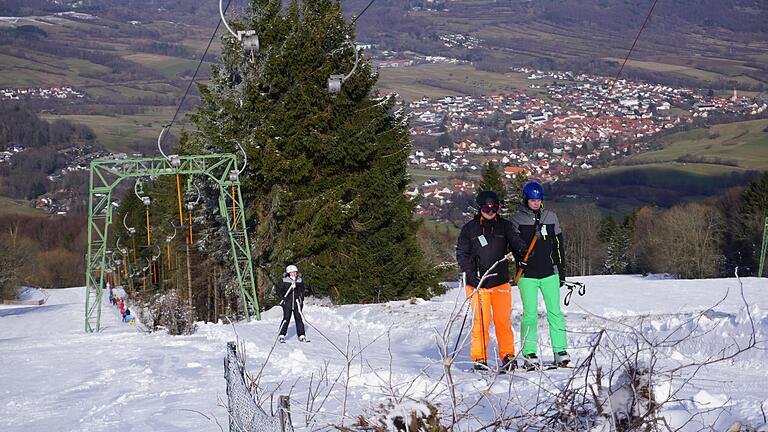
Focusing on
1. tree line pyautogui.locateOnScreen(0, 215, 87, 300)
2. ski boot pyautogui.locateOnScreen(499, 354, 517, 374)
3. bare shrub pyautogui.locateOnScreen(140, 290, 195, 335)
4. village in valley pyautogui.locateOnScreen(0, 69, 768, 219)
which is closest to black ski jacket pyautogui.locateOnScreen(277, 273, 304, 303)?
bare shrub pyautogui.locateOnScreen(140, 290, 195, 335)

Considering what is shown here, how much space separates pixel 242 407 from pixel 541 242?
4.93 m

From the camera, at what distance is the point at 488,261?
10.9 metres

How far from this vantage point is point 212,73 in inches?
1510

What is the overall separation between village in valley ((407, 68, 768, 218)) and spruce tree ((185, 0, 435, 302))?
55.9 m

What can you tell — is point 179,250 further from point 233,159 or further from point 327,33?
point 233,159

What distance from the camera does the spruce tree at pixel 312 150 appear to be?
113 feet

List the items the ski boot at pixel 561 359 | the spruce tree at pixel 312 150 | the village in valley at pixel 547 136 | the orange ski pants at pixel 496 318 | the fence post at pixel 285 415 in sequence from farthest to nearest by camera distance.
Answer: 1. the village in valley at pixel 547 136
2. the spruce tree at pixel 312 150
3. the orange ski pants at pixel 496 318
4. the ski boot at pixel 561 359
5. the fence post at pixel 285 415

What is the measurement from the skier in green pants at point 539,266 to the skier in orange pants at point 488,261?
0.55 feet

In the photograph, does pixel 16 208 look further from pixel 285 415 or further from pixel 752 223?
pixel 285 415

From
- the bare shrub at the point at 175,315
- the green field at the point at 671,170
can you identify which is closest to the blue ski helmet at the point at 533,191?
the bare shrub at the point at 175,315

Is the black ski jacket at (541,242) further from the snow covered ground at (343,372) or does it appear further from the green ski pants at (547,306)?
the snow covered ground at (343,372)

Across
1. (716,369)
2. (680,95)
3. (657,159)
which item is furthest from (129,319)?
(680,95)

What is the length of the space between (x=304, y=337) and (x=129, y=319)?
32894 mm

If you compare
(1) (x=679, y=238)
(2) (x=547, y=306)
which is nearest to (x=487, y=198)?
(2) (x=547, y=306)
